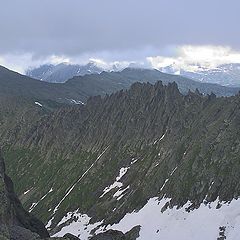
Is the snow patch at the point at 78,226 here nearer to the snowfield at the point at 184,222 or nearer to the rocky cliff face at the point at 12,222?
the snowfield at the point at 184,222

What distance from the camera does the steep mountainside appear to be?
7688cm

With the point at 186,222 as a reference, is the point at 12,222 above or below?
below

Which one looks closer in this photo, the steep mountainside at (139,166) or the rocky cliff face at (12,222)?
the rocky cliff face at (12,222)

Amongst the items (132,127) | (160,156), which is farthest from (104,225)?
(132,127)

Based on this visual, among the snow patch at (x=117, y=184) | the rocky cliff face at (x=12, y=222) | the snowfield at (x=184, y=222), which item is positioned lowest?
the rocky cliff face at (x=12, y=222)

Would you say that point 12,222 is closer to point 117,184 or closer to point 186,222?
point 186,222

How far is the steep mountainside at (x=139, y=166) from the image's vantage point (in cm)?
7688

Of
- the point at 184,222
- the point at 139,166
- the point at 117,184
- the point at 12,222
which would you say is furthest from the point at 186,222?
the point at 117,184

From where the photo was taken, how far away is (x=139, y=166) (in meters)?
118

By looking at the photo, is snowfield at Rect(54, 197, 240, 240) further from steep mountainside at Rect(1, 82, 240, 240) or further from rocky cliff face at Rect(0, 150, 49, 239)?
rocky cliff face at Rect(0, 150, 49, 239)

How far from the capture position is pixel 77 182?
139m

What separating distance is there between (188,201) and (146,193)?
18.5 metres

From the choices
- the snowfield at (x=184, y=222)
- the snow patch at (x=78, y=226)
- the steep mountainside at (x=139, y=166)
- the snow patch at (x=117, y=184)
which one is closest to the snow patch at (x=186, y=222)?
the snowfield at (x=184, y=222)

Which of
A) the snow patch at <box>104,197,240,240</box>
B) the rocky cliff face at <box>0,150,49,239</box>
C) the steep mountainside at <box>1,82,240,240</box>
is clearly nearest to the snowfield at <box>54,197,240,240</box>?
the snow patch at <box>104,197,240,240</box>
